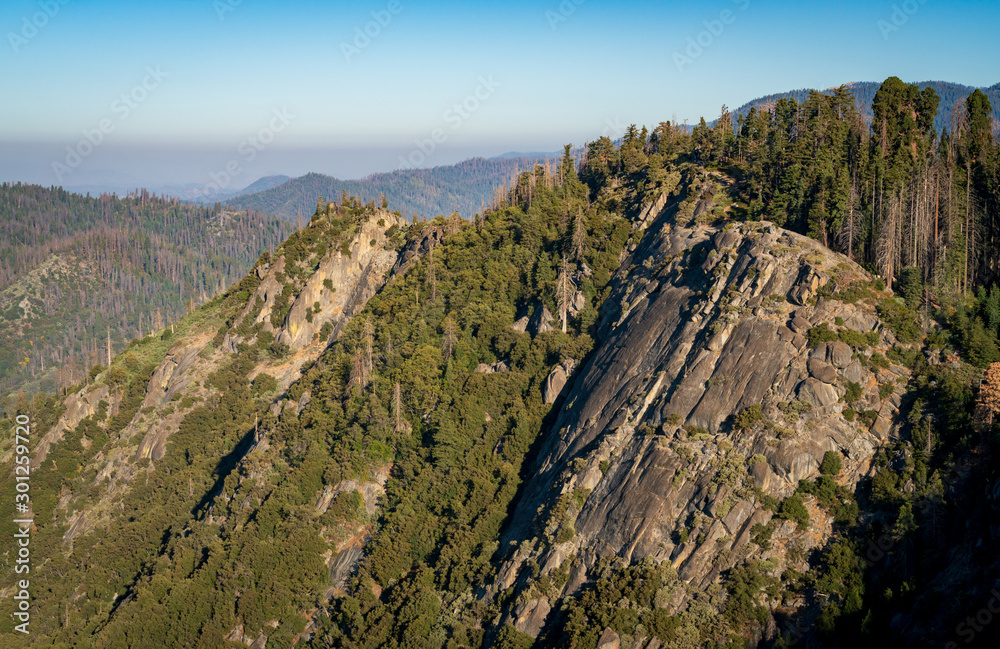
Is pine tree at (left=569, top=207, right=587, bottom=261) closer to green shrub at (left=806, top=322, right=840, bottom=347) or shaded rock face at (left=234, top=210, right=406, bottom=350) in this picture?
shaded rock face at (left=234, top=210, right=406, bottom=350)

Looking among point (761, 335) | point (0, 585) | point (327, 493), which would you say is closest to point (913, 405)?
point (761, 335)

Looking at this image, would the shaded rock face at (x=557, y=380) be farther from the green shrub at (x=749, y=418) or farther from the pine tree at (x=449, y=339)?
the green shrub at (x=749, y=418)

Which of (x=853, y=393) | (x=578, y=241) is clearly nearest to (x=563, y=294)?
(x=578, y=241)

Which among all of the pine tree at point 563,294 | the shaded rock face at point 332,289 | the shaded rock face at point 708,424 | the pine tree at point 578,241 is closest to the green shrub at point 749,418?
the shaded rock face at point 708,424

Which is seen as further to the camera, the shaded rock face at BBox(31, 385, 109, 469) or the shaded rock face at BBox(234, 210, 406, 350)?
the shaded rock face at BBox(234, 210, 406, 350)

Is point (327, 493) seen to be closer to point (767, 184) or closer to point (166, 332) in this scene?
point (767, 184)

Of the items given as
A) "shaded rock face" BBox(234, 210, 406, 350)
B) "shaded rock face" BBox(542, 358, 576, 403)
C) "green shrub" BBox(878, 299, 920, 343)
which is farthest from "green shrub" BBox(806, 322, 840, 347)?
"shaded rock face" BBox(234, 210, 406, 350)
